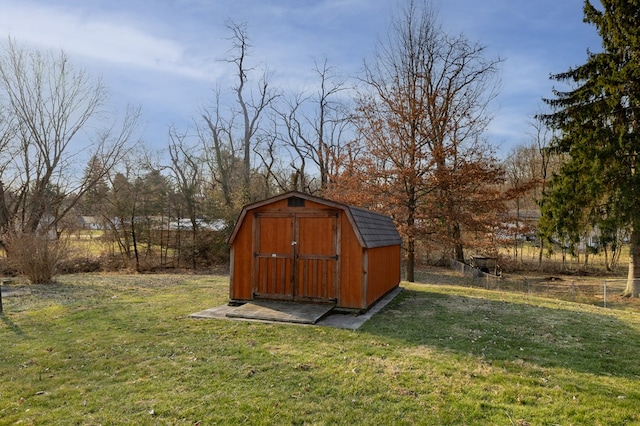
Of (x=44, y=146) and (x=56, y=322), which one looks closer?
(x=56, y=322)

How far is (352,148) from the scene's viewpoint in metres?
16.9

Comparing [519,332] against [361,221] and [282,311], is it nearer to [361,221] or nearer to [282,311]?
[361,221]

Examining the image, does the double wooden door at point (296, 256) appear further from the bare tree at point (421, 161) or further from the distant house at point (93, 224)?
the distant house at point (93, 224)

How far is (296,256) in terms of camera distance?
7828 mm

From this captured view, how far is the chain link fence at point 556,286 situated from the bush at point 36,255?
14970 mm

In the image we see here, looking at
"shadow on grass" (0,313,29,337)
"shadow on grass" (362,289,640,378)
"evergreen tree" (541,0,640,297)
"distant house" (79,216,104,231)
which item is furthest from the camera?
"distant house" (79,216,104,231)

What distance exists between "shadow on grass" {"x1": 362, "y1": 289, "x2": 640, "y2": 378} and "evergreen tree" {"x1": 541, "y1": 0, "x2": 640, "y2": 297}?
6835mm

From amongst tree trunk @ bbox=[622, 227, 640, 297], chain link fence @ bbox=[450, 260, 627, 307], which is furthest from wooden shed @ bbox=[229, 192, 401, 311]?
tree trunk @ bbox=[622, 227, 640, 297]

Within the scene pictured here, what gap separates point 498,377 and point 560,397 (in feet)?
2.03

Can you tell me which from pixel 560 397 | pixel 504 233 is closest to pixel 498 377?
pixel 560 397

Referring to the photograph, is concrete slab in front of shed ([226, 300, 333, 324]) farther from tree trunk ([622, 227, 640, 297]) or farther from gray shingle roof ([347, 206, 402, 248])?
tree trunk ([622, 227, 640, 297])

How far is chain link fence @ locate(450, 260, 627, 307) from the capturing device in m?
13.7

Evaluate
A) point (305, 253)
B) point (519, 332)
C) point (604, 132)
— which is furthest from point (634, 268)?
point (305, 253)

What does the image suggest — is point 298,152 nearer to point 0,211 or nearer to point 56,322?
point 0,211
